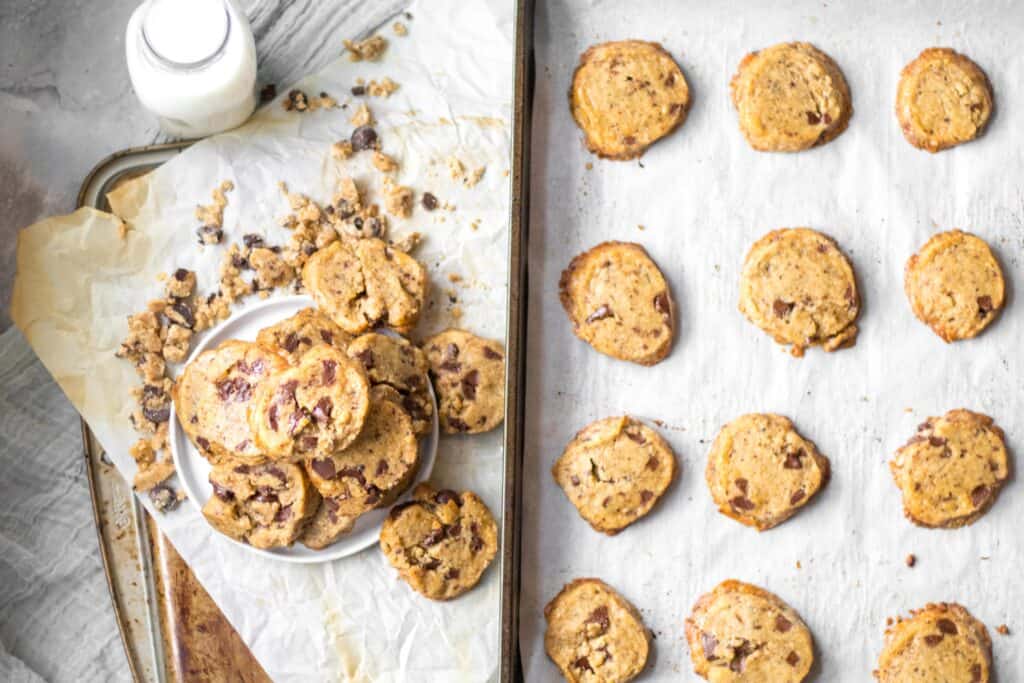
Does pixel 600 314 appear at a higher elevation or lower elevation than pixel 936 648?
higher

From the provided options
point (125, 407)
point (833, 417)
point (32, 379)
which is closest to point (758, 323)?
point (833, 417)

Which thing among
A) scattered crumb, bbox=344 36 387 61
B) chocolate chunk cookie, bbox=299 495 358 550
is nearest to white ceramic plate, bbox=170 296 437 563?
chocolate chunk cookie, bbox=299 495 358 550

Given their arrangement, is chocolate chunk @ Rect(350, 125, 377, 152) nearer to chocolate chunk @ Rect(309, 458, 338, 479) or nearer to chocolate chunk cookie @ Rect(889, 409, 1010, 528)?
chocolate chunk @ Rect(309, 458, 338, 479)

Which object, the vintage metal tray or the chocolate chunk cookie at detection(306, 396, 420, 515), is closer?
the chocolate chunk cookie at detection(306, 396, 420, 515)

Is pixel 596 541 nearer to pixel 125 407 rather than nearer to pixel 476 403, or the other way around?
pixel 476 403

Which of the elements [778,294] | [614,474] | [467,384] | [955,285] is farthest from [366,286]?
[955,285]

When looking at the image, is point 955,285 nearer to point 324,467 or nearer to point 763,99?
point 763,99

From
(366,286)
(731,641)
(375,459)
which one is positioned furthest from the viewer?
(366,286)
